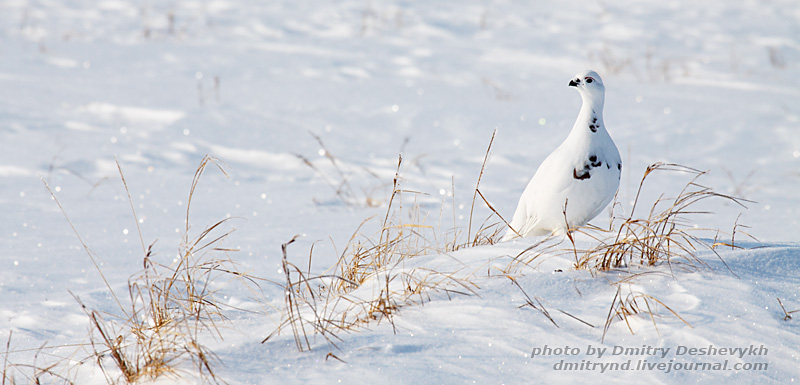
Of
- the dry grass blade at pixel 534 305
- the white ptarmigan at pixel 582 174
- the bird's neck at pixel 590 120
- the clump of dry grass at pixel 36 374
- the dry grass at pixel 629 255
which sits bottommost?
the clump of dry grass at pixel 36 374

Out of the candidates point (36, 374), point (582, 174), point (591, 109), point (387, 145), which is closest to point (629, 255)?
point (582, 174)

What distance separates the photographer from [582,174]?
2.40 metres

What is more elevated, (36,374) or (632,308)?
(632,308)

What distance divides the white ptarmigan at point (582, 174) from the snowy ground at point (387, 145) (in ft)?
0.70

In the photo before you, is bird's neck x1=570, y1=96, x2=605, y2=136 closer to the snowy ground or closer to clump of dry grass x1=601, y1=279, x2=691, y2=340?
the snowy ground

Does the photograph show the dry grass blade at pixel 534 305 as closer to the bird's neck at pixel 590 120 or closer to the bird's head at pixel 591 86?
the bird's neck at pixel 590 120

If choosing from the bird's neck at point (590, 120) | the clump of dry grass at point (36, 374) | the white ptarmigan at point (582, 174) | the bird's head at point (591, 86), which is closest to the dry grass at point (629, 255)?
the white ptarmigan at point (582, 174)

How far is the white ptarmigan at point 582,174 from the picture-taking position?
2.41 metres

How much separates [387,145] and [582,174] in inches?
156

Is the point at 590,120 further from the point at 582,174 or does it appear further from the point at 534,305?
the point at 534,305

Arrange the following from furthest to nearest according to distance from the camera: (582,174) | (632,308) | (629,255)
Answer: (582,174)
(629,255)
(632,308)

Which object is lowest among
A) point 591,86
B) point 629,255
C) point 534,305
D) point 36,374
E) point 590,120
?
point 36,374

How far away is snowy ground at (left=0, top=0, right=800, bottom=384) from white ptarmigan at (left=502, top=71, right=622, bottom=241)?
0.21m

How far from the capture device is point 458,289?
2154 mm
